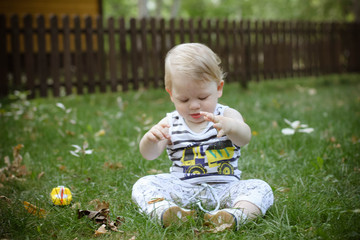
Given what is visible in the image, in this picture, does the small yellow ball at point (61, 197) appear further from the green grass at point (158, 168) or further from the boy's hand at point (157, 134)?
the boy's hand at point (157, 134)

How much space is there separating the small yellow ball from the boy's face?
3.02 feet

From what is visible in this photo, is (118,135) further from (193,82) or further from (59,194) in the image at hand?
(193,82)

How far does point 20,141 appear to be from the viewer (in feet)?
13.5

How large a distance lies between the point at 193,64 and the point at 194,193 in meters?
0.79

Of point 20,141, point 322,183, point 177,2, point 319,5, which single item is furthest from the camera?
point 319,5

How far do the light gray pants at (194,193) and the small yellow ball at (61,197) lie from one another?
0.45 m

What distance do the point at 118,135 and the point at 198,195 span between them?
2219 millimetres

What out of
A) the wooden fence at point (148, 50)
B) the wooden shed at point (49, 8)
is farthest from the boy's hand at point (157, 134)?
the wooden shed at point (49, 8)

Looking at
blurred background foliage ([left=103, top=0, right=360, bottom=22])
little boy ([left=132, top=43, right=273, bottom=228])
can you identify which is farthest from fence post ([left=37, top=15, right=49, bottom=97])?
blurred background foliage ([left=103, top=0, right=360, bottom=22])

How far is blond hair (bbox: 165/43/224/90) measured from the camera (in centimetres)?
213

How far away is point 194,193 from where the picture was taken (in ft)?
7.57

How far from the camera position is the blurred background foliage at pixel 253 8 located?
24.4 meters

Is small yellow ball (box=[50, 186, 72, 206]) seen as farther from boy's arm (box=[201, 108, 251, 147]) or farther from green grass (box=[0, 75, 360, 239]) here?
boy's arm (box=[201, 108, 251, 147])

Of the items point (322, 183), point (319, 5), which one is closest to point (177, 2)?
point (319, 5)
